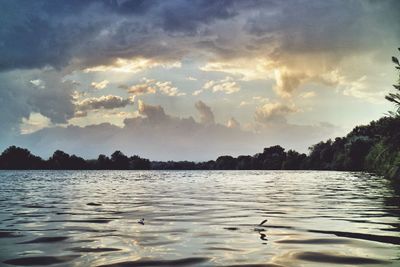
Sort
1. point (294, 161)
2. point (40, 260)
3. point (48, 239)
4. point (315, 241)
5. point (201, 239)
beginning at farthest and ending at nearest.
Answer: point (294, 161) → point (48, 239) → point (201, 239) → point (315, 241) → point (40, 260)

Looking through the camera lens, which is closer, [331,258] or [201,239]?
[331,258]

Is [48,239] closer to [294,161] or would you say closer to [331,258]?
[331,258]

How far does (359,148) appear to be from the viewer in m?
114

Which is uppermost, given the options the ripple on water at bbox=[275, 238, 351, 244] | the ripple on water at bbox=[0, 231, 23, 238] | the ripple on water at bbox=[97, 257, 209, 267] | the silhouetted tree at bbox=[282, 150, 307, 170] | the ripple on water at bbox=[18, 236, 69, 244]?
the silhouetted tree at bbox=[282, 150, 307, 170]

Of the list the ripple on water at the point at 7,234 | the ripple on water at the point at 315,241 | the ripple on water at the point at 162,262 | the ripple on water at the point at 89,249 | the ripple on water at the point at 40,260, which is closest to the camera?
the ripple on water at the point at 162,262

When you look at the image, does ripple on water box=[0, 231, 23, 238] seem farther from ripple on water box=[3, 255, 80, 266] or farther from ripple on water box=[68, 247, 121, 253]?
ripple on water box=[3, 255, 80, 266]

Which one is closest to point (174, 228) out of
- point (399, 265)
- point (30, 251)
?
point (30, 251)

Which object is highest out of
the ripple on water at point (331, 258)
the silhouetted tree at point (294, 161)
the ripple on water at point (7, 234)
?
the silhouetted tree at point (294, 161)

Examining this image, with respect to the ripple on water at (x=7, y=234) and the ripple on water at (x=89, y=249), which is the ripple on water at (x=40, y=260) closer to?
the ripple on water at (x=89, y=249)

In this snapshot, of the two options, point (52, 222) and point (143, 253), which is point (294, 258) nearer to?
point (143, 253)

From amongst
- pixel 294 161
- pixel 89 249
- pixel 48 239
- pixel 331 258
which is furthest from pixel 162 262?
pixel 294 161

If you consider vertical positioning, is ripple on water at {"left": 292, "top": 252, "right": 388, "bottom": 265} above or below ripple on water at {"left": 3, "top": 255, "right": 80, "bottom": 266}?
below

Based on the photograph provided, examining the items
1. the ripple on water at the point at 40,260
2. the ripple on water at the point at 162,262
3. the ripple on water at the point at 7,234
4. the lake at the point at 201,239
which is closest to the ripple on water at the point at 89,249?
the lake at the point at 201,239

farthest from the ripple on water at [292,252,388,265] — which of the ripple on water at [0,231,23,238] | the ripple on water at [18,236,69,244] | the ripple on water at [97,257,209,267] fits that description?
the ripple on water at [0,231,23,238]
